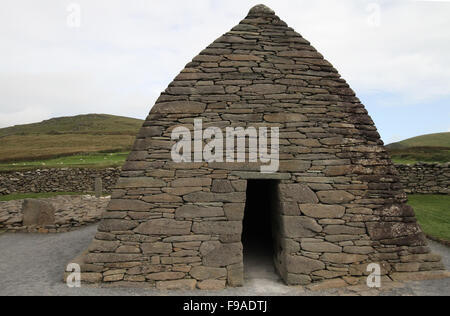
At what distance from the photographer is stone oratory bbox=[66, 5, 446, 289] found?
5793 millimetres

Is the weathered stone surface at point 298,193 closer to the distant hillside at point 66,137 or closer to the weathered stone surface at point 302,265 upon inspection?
the weathered stone surface at point 302,265

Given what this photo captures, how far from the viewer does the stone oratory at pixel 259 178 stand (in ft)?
19.0

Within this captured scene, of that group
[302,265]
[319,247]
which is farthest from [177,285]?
[319,247]

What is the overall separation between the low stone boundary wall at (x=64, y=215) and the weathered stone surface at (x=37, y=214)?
201mm

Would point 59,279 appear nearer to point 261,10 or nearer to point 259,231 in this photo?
point 259,231

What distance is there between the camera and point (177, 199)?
5883 millimetres

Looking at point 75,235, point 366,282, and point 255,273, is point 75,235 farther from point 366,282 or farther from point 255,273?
point 366,282

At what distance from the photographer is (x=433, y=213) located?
12.4m

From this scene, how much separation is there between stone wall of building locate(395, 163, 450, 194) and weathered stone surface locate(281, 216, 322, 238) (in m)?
14.5

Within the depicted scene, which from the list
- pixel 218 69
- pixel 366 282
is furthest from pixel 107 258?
pixel 366 282

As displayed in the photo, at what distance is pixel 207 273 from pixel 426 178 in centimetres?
1704

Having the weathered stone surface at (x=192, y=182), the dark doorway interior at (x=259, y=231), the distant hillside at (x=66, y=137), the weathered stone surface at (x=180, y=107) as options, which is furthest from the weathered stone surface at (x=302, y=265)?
the distant hillside at (x=66, y=137)

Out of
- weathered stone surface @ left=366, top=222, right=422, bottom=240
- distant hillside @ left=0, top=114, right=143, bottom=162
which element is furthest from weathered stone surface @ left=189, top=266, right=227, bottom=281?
distant hillside @ left=0, top=114, right=143, bottom=162

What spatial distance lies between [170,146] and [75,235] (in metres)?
6.91
